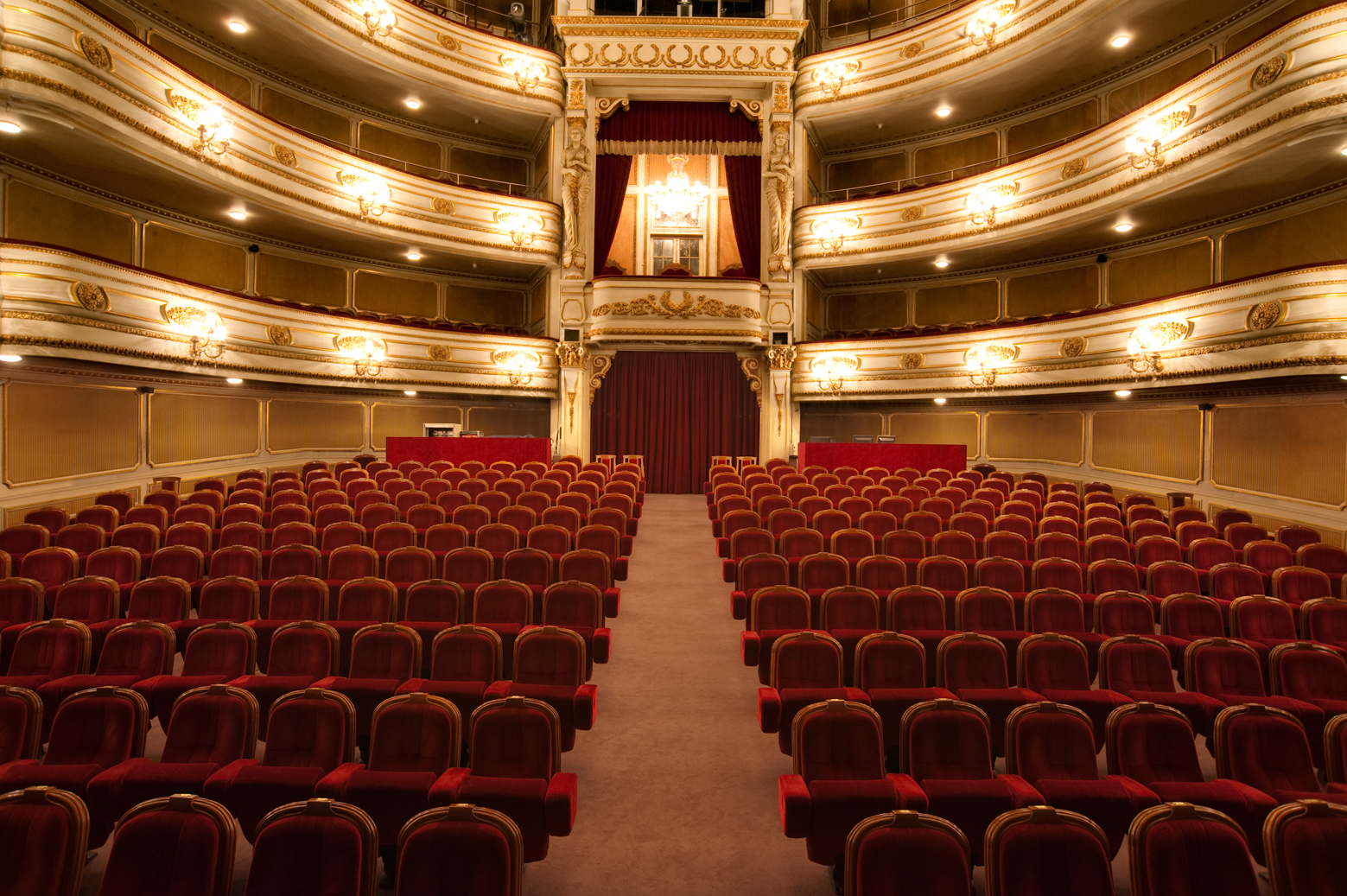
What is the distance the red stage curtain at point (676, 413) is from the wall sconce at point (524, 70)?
5.06 metres

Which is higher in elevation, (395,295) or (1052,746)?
(395,295)

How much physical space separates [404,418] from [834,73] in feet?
33.2

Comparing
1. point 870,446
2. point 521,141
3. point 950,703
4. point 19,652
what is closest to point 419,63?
point 521,141

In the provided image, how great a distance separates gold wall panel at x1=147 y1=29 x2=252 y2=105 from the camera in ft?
34.8

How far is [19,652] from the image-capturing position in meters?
3.54

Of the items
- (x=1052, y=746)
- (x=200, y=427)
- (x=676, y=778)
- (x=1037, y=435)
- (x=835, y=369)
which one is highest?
(x=835, y=369)

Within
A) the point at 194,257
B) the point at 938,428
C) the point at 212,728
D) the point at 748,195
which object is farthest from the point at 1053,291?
the point at 194,257

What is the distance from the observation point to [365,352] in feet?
38.9

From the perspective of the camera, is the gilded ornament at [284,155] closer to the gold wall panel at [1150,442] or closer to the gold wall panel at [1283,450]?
the gold wall panel at [1150,442]

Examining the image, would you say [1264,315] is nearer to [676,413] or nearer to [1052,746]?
[1052,746]

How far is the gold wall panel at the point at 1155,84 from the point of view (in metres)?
10.5

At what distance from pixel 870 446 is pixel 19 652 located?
9.53 meters

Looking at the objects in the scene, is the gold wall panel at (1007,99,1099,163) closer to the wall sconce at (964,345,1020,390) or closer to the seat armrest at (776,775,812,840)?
the wall sconce at (964,345,1020,390)

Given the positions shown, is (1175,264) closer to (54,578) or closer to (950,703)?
(950,703)
